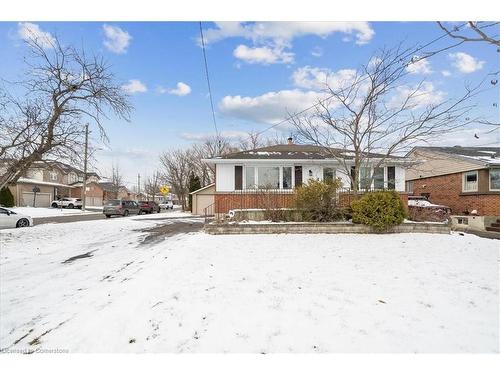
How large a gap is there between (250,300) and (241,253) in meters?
2.87

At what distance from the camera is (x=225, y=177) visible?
52.1ft

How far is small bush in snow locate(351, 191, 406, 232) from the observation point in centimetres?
945

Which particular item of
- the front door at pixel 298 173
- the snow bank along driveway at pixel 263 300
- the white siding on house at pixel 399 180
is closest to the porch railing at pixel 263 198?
the front door at pixel 298 173

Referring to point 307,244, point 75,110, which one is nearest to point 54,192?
point 75,110

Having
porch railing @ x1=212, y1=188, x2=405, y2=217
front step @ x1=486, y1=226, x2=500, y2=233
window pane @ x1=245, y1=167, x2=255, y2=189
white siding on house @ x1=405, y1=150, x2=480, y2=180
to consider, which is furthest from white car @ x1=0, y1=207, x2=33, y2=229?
front step @ x1=486, y1=226, x2=500, y2=233

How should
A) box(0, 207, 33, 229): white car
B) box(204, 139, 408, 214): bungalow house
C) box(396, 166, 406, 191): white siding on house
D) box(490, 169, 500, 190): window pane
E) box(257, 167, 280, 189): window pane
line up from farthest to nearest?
box(490, 169, 500, 190): window pane
box(396, 166, 406, 191): white siding on house
box(257, 167, 280, 189): window pane
box(204, 139, 408, 214): bungalow house
box(0, 207, 33, 229): white car

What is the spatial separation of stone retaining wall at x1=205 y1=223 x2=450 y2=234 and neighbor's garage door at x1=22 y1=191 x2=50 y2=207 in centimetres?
4261

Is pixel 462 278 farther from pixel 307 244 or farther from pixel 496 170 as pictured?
pixel 496 170

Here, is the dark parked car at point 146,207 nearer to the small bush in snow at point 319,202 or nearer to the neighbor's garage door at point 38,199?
the neighbor's garage door at point 38,199

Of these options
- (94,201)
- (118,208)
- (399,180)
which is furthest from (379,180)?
(94,201)

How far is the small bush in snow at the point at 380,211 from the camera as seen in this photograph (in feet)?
31.0

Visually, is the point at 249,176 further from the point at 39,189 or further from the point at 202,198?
the point at 39,189

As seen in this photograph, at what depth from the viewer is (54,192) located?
45969 mm

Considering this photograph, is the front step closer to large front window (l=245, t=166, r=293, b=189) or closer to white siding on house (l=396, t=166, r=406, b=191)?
white siding on house (l=396, t=166, r=406, b=191)
